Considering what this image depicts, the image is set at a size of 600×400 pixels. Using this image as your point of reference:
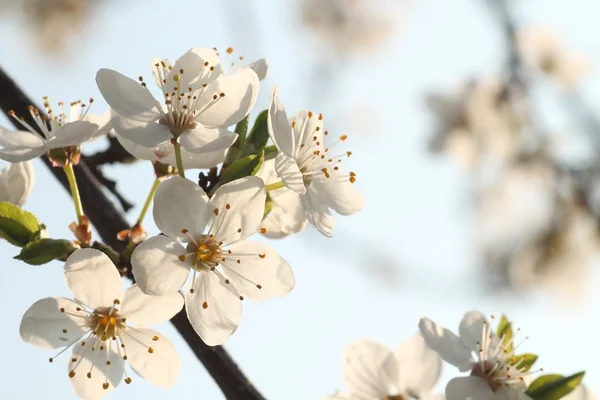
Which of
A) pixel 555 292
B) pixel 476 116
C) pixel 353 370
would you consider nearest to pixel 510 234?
pixel 555 292

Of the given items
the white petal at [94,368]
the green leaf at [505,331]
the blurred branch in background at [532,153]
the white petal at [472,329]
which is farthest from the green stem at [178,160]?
the blurred branch in background at [532,153]

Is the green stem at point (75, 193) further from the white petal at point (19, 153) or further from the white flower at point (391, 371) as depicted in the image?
the white flower at point (391, 371)

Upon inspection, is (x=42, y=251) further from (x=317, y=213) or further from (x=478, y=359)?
(x=478, y=359)

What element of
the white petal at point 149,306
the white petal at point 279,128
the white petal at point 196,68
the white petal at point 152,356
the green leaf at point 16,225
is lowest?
the white petal at point 152,356

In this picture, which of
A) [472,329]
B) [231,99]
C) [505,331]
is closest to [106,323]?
[231,99]

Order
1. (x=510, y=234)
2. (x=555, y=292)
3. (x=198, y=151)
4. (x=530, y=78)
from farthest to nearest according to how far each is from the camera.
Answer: (x=510, y=234) < (x=555, y=292) < (x=530, y=78) < (x=198, y=151)

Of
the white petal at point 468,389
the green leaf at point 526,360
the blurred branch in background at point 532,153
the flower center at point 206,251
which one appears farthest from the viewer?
the blurred branch in background at point 532,153

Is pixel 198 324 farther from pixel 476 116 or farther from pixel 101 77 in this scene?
pixel 476 116
